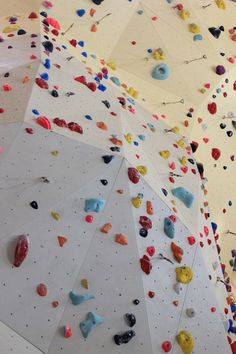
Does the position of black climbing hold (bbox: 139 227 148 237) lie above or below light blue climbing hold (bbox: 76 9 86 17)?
below

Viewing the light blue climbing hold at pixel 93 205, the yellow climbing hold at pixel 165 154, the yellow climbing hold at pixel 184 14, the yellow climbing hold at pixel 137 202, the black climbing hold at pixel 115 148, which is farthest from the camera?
the yellow climbing hold at pixel 184 14

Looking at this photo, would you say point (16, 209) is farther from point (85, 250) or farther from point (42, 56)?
point (42, 56)

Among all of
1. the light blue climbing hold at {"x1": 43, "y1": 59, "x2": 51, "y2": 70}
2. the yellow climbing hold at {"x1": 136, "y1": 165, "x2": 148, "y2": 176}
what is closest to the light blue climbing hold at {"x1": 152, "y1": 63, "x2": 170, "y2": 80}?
the light blue climbing hold at {"x1": 43, "y1": 59, "x2": 51, "y2": 70}

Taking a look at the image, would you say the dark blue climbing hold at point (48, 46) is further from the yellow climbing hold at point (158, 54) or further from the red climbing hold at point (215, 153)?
the red climbing hold at point (215, 153)

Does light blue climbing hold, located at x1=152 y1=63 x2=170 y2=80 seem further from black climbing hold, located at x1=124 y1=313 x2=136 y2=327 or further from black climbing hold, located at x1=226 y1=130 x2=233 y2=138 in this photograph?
black climbing hold, located at x1=124 y1=313 x2=136 y2=327

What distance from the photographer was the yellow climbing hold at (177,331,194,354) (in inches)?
326

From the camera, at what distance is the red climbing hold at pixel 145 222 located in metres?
8.58

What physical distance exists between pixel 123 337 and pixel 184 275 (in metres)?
1.41

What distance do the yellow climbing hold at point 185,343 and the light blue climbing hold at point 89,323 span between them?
4.20 ft

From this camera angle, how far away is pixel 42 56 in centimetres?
967

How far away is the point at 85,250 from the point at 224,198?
4.63 meters

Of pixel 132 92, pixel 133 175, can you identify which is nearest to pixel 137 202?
pixel 133 175

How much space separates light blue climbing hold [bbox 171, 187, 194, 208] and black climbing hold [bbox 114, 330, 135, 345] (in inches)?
99.0

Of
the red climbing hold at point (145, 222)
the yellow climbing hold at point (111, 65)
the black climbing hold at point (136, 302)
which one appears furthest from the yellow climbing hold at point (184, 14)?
the black climbing hold at point (136, 302)
